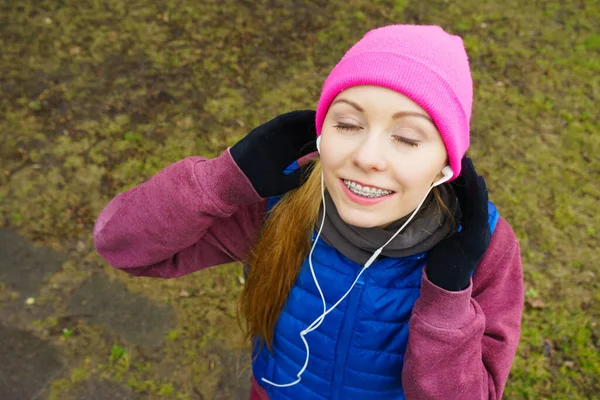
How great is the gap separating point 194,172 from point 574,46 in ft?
19.9

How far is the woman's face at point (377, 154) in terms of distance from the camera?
5.30 feet

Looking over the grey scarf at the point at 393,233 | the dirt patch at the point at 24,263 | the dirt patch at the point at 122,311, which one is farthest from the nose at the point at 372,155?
the dirt patch at the point at 24,263

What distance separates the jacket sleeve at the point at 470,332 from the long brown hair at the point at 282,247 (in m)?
0.27

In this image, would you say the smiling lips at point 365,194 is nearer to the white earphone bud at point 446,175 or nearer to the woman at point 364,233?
the woman at point 364,233

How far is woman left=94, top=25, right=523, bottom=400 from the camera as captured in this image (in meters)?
1.65

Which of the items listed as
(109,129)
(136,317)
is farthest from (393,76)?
(109,129)

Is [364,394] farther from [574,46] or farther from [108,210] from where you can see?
[574,46]

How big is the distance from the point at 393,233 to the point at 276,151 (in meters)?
0.52

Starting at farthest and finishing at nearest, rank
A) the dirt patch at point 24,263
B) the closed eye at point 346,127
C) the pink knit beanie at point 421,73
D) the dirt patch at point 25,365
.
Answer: the dirt patch at point 24,263 → the dirt patch at point 25,365 → the closed eye at point 346,127 → the pink knit beanie at point 421,73

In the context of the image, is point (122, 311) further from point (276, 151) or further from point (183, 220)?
point (276, 151)

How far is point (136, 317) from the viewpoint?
12.7ft

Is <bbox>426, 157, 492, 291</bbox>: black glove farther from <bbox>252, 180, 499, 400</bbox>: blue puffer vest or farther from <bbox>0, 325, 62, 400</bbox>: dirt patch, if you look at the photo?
<bbox>0, 325, 62, 400</bbox>: dirt patch

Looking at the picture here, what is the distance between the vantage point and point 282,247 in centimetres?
200

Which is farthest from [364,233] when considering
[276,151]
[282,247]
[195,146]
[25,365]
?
[195,146]
